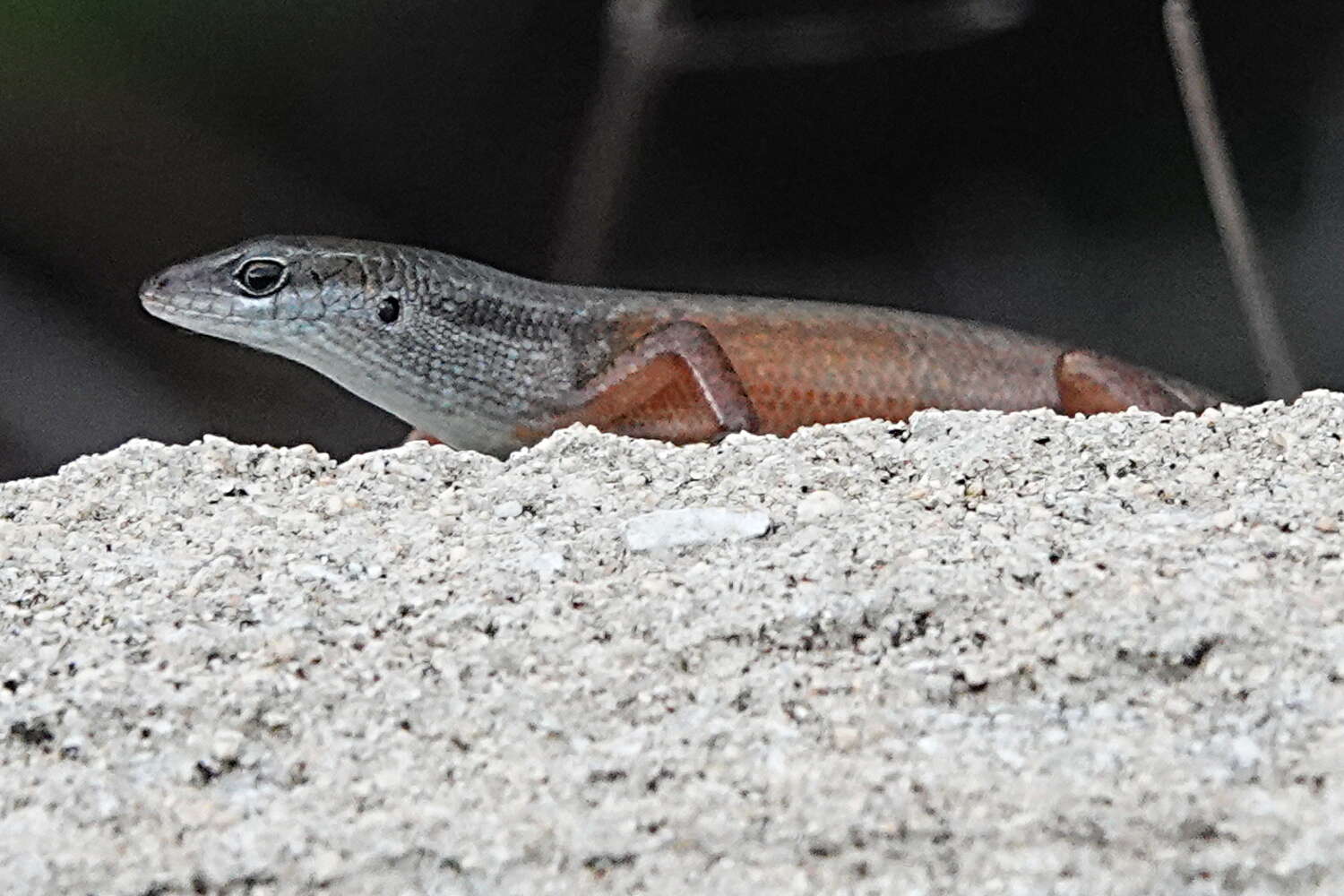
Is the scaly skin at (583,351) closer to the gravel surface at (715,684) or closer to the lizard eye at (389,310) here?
the lizard eye at (389,310)

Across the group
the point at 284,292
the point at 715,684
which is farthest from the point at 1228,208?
the point at 715,684

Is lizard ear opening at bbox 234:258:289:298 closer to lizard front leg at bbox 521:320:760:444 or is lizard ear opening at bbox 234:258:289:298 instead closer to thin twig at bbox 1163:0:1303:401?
lizard front leg at bbox 521:320:760:444

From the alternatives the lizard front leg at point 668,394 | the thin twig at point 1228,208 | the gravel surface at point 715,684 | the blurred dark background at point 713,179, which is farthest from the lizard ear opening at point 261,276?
the thin twig at point 1228,208

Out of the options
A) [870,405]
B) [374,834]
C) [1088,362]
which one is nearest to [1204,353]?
[1088,362]

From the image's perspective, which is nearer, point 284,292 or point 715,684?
point 715,684

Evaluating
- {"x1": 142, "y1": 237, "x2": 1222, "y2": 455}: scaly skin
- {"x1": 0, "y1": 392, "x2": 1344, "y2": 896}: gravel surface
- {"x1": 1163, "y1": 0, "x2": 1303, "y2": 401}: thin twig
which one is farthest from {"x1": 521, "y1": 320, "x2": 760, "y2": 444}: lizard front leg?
{"x1": 1163, "y1": 0, "x2": 1303, "y2": 401}: thin twig

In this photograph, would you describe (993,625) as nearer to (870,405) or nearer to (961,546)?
(961,546)

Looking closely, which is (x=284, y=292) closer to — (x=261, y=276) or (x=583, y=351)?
(x=261, y=276)
